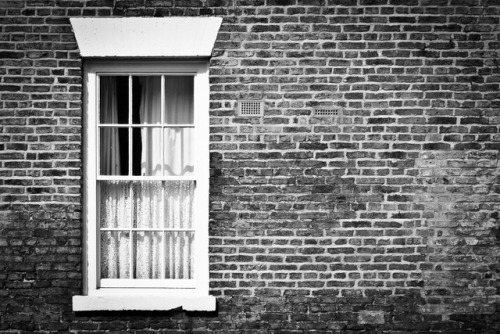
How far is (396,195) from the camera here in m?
4.51

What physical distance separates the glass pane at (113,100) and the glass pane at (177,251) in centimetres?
124

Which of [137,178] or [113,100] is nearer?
[137,178]

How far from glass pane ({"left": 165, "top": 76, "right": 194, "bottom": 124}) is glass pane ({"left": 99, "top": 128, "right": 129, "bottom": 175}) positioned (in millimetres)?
478

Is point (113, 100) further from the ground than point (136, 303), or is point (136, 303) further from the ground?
point (113, 100)

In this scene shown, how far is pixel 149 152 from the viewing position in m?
4.67

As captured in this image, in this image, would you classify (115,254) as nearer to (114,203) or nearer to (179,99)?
(114,203)

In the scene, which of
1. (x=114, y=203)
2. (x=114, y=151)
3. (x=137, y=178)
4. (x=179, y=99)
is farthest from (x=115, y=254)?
(x=179, y=99)

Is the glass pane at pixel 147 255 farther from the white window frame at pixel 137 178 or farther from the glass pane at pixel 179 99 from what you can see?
the glass pane at pixel 179 99

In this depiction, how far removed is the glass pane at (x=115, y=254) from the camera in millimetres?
4648

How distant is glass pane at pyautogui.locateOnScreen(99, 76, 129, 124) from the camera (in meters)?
4.67

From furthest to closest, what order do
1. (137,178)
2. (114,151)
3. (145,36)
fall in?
(114,151) < (137,178) < (145,36)

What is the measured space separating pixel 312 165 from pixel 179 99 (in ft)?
4.77

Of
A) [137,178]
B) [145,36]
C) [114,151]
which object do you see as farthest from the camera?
[114,151]

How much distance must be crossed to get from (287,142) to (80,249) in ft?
7.25
